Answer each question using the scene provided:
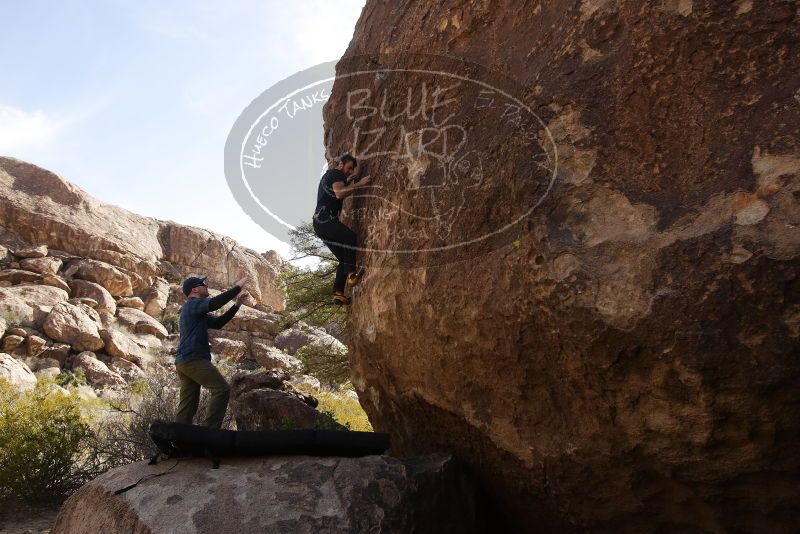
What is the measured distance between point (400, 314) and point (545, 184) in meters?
1.33

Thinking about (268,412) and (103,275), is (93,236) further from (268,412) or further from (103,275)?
(268,412)

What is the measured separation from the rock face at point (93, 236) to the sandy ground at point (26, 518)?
43.1 ft

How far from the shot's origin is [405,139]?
4.13 metres

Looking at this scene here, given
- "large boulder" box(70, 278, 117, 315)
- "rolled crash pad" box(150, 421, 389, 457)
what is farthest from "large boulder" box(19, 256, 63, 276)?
"rolled crash pad" box(150, 421, 389, 457)

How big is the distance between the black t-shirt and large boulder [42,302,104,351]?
15165 millimetres

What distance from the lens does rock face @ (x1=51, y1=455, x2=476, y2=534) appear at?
279cm

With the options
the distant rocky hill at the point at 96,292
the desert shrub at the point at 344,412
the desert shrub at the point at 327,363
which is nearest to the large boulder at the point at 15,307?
the distant rocky hill at the point at 96,292

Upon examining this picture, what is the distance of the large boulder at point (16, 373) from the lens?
11779mm

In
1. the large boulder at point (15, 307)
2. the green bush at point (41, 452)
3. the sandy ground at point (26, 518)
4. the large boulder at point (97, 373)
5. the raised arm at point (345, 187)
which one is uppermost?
the large boulder at point (15, 307)

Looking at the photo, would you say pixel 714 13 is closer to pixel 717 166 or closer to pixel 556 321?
pixel 717 166

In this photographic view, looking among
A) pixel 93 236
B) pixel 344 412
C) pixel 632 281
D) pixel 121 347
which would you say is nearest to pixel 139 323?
pixel 121 347

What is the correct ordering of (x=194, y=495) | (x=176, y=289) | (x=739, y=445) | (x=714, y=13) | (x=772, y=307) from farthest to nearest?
(x=176, y=289), (x=194, y=495), (x=714, y=13), (x=739, y=445), (x=772, y=307)

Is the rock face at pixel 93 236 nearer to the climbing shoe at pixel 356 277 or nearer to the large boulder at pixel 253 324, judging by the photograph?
the large boulder at pixel 253 324

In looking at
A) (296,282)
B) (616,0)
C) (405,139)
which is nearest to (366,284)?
(405,139)
